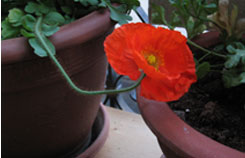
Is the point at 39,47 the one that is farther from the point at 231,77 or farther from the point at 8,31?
the point at 231,77

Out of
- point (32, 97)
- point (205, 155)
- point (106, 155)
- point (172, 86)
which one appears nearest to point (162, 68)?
point (172, 86)

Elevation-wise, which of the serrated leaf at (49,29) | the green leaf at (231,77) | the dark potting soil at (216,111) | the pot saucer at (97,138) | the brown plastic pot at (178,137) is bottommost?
the pot saucer at (97,138)

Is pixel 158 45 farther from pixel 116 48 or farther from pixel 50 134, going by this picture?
pixel 50 134

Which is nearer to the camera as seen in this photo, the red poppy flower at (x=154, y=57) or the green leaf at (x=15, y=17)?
the red poppy flower at (x=154, y=57)

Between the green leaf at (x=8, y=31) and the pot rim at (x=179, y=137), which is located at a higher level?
the green leaf at (x=8, y=31)

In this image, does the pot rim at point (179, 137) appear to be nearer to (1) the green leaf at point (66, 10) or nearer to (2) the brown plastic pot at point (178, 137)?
(2) the brown plastic pot at point (178, 137)

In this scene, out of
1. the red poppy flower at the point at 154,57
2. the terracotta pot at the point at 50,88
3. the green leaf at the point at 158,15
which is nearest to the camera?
the red poppy flower at the point at 154,57

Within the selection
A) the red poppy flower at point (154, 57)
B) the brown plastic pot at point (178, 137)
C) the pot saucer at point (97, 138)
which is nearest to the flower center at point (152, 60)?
the red poppy flower at point (154, 57)

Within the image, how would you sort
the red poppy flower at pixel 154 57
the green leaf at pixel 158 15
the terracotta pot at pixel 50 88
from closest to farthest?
1. the red poppy flower at pixel 154 57
2. the terracotta pot at pixel 50 88
3. the green leaf at pixel 158 15

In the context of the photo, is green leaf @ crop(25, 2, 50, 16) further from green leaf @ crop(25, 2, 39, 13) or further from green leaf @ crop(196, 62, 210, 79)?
green leaf @ crop(196, 62, 210, 79)

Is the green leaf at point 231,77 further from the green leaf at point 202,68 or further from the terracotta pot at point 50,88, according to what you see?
the terracotta pot at point 50,88
